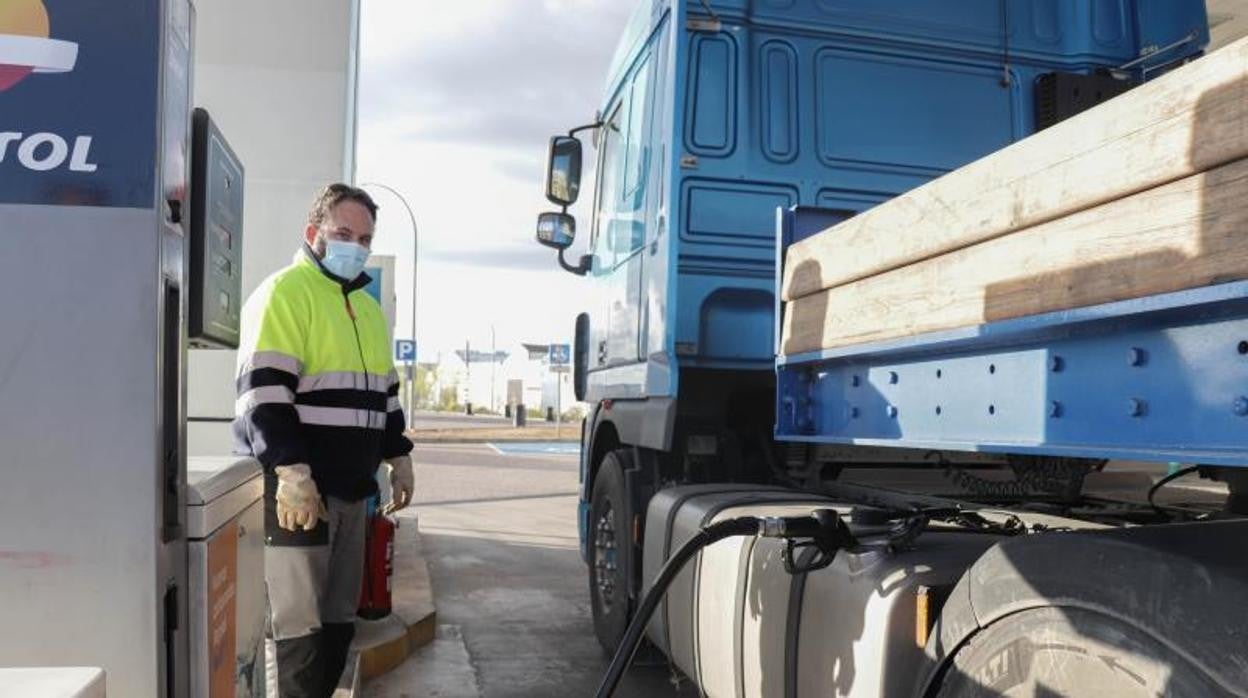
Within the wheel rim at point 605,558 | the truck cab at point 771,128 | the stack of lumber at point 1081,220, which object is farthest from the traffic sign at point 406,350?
the stack of lumber at point 1081,220

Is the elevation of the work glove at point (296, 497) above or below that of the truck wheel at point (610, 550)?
above

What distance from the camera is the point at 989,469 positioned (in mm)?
3756

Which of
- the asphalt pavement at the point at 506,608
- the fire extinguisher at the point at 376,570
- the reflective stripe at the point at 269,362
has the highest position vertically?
the reflective stripe at the point at 269,362

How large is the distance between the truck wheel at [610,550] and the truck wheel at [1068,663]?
2.72m

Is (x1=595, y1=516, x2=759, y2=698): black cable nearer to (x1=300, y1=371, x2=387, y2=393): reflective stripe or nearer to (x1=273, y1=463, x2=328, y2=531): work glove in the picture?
(x1=273, y1=463, x2=328, y2=531): work glove

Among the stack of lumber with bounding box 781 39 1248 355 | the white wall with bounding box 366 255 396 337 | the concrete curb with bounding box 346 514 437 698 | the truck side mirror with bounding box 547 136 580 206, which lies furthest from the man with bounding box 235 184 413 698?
the white wall with bounding box 366 255 396 337

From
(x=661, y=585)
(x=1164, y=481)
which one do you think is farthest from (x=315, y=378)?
(x=1164, y=481)

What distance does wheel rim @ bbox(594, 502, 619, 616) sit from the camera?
16.1ft

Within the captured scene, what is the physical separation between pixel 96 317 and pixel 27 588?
473mm

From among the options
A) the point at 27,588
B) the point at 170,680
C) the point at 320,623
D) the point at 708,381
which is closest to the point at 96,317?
the point at 27,588

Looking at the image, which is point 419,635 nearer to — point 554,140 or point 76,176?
point 554,140

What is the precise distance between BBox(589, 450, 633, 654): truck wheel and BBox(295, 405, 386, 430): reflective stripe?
1416mm

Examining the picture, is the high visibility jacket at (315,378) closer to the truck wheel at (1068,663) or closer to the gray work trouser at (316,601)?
the gray work trouser at (316,601)

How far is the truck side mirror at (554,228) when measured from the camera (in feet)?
18.6
